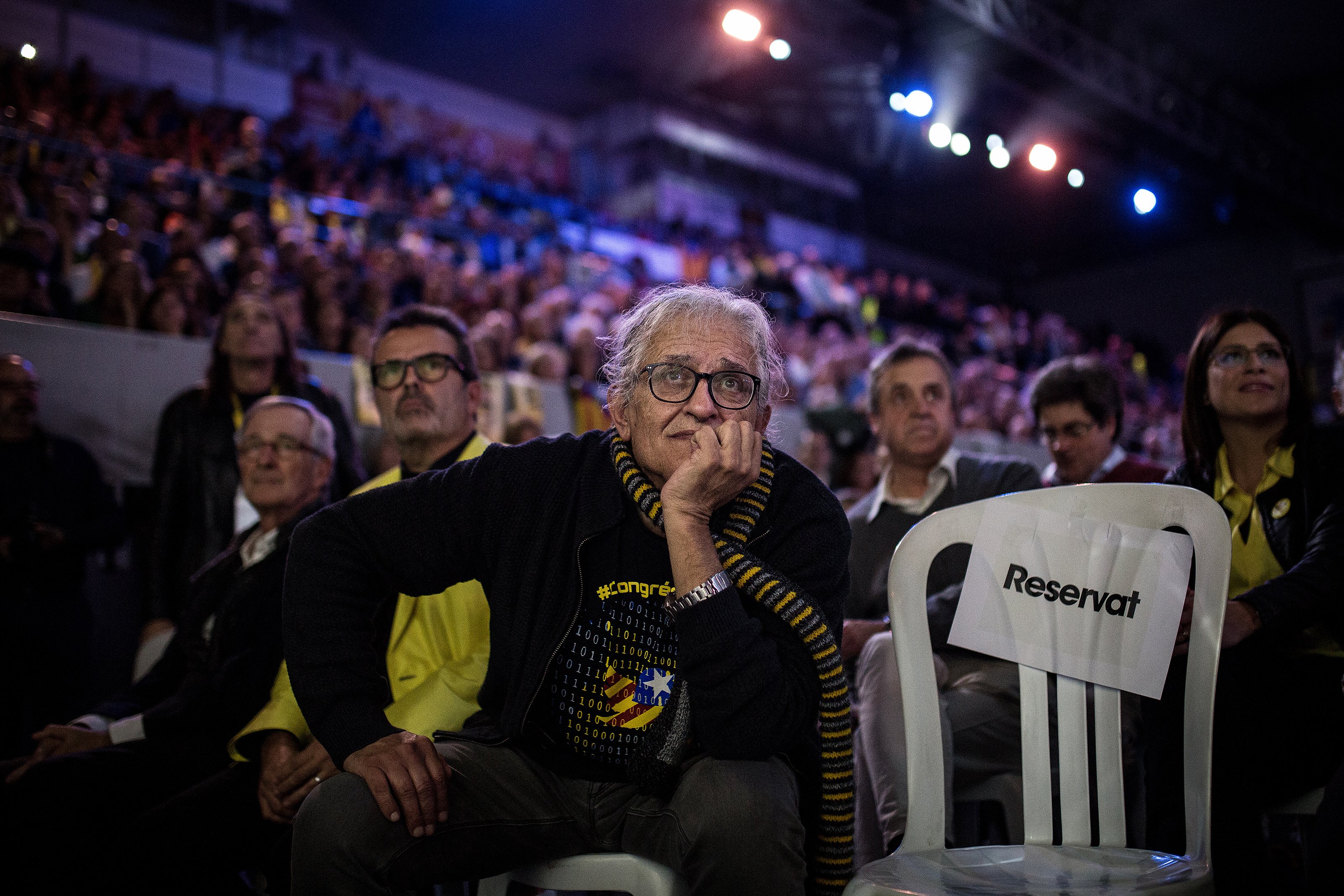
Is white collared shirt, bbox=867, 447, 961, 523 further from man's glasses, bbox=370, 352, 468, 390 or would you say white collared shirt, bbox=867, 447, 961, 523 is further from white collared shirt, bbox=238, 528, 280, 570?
white collared shirt, bbox=238, 528, 280, 570

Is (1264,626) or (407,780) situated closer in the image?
(407,780)

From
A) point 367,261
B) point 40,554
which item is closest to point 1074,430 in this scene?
point 40,554

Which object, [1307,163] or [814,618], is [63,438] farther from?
[1307,163]

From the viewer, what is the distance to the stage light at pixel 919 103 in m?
8.09

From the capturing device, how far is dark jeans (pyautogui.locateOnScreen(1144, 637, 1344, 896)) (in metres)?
1.64

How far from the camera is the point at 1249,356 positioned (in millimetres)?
2035

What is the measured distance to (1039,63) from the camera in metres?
8.76

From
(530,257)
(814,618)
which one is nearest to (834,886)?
(814,618)

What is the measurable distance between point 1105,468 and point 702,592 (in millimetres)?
2036

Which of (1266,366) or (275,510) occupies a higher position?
(1266,366)

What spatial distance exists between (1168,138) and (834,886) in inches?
436

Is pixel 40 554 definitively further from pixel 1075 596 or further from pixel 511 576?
pixel 1075 596

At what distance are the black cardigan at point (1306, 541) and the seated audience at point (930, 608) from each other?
20.5 inches

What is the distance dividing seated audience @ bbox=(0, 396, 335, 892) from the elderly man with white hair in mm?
723
